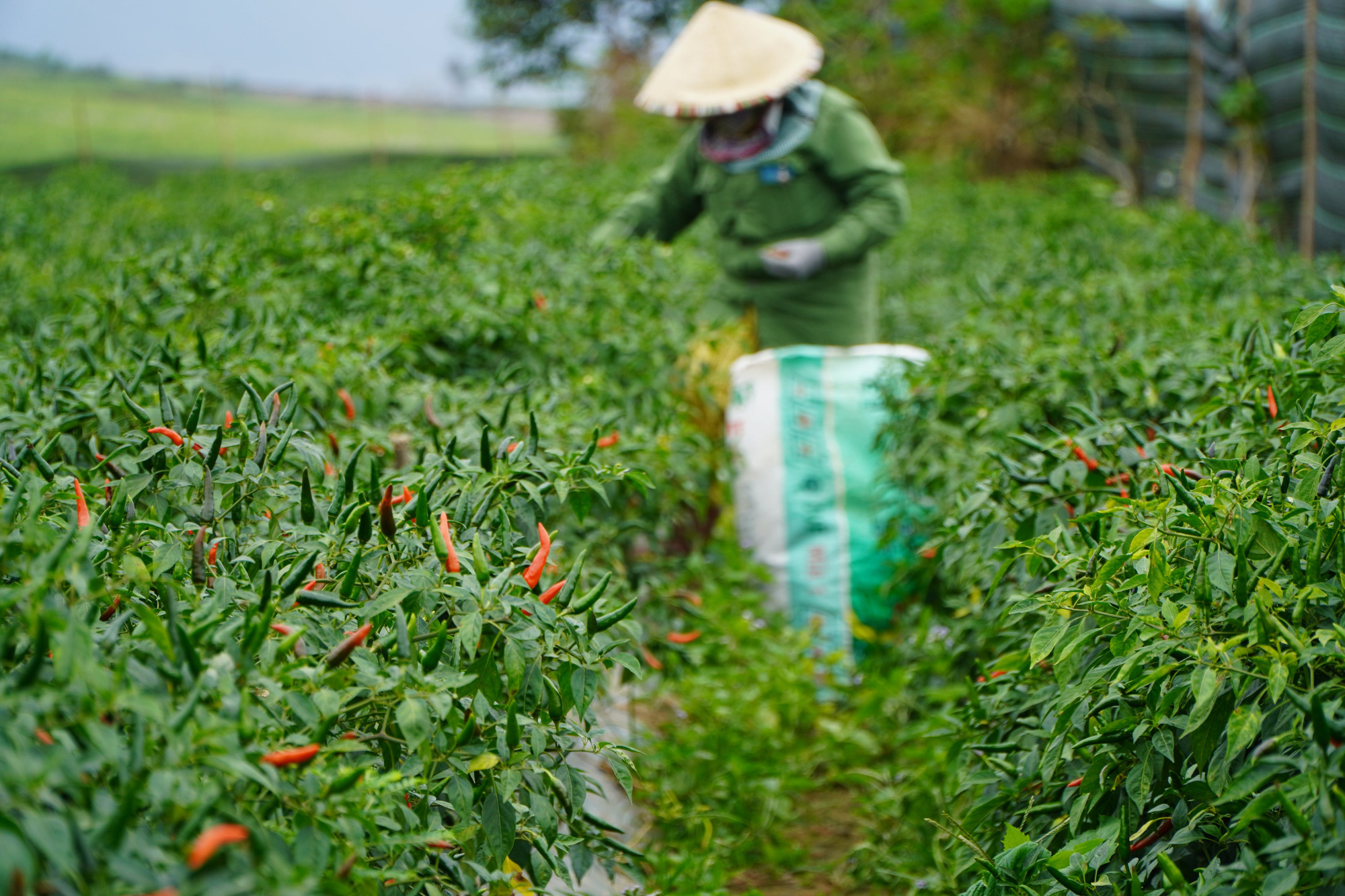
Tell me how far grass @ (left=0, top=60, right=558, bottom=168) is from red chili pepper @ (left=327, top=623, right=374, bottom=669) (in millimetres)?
14333

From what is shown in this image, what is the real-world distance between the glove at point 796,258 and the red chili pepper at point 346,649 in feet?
11.0

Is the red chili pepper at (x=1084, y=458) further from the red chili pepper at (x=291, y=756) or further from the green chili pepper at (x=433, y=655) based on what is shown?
the red chili pepper at (x=291, y=756)

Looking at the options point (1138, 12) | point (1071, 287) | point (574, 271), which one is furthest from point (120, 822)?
point (1138, 12)

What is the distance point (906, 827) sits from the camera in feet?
8.94

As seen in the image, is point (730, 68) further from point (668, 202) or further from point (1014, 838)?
point (1014, 838)

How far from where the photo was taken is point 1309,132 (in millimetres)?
6840

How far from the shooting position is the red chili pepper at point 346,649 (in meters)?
1.35

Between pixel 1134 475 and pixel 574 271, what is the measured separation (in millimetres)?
1974

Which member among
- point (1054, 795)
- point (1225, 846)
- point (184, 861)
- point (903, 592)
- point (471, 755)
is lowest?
point (903, 592)

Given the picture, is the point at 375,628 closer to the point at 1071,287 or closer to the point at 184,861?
the point at 184,861

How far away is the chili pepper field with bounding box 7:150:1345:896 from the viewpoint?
1150 mm

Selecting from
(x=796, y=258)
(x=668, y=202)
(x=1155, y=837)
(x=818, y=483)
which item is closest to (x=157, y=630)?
(x=1155, y=837)

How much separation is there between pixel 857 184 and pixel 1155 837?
3494 mm

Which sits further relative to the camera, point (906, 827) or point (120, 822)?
point (906, 827)
